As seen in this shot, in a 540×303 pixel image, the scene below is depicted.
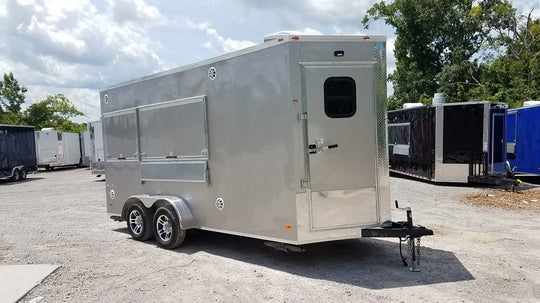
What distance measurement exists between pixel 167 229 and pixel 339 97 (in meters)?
3.51

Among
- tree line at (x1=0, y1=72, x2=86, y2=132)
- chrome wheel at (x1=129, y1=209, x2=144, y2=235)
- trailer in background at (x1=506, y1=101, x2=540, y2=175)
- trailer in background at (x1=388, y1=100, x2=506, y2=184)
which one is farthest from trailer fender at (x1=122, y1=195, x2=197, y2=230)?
tree line at (x1=0, y1=72, x2=86, y2=132)

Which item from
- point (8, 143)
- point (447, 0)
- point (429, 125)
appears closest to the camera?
point (429, 125)

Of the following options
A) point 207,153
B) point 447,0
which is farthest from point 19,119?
point 207,153

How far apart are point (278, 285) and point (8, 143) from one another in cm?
→ 2102

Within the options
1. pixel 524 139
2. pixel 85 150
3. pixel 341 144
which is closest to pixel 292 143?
pixel 341 144

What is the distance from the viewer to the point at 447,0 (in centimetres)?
2753

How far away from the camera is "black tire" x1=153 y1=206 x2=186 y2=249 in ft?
21.1

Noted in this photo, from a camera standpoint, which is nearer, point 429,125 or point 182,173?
point 182,173

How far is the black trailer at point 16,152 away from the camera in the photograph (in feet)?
67.8

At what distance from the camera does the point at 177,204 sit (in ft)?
21.3

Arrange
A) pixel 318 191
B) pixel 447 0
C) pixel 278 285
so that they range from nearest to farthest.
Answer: pixel 278 285 < pixel 318 191 < pixel 447 0

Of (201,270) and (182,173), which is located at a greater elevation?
(182,173)

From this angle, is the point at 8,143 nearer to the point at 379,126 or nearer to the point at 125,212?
the point at 125,212

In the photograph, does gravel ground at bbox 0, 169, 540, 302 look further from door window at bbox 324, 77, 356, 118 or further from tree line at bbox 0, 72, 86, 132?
tree line at bbox 0, 72, 86, 132
